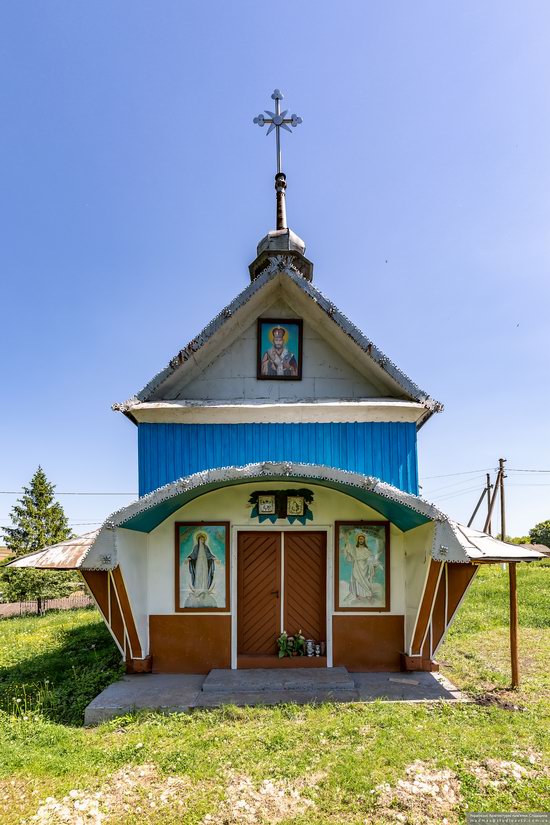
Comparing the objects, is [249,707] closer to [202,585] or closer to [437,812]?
[202,585]

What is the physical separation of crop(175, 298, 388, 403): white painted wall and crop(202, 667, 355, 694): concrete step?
4543 mm

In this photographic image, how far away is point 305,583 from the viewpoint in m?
8.53

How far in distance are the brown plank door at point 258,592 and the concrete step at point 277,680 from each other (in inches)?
19.6

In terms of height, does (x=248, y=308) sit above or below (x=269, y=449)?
above

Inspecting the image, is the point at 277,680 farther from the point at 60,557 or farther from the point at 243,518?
the point at 60,557

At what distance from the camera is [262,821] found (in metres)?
4.26

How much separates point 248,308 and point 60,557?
5211 millimetres

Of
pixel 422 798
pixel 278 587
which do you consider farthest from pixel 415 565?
pixel 422 798

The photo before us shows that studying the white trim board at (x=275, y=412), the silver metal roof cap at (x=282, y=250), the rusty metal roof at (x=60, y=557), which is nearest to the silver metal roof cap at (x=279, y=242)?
the silver metal roof cap at (x=282, y=250)

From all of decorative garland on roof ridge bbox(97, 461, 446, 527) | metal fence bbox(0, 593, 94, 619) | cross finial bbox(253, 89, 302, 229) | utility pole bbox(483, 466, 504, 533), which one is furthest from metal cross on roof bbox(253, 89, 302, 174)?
utility pole bbox(483, 466, 504, 533)

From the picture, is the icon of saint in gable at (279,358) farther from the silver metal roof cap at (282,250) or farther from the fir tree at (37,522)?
the fir tree at (37,522)

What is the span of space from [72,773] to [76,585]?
1844 cm

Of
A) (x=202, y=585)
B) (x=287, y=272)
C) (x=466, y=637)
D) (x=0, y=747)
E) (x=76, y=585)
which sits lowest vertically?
(x=76, y=585)

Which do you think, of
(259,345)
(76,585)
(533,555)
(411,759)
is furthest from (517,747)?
(76,585)
